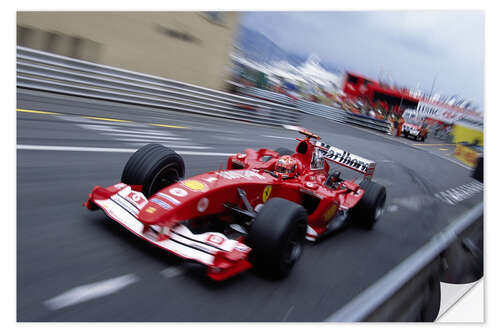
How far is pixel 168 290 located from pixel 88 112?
17.7 ft

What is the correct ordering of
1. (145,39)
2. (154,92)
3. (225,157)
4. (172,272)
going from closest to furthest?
1. (172,272)
2. (145,39)
3. (225,157)
4. (154,92)

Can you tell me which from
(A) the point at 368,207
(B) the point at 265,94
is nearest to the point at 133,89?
(B) the point at 265,94

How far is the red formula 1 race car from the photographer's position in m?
3.07

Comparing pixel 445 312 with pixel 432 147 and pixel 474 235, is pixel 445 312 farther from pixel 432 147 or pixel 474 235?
pixel 432 147

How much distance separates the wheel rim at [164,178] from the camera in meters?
3.92

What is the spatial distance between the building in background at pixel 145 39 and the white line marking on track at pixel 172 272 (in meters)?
2.46

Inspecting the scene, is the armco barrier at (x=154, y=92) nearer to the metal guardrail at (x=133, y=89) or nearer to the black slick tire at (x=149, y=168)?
the metal guardrail at (x=133, y=89)

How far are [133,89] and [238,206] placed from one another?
16.4ft

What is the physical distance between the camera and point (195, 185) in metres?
3.48

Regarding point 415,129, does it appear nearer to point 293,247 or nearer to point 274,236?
point 293,247

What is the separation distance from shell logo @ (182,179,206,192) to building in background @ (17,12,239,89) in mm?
1660

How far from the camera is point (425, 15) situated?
382 cm

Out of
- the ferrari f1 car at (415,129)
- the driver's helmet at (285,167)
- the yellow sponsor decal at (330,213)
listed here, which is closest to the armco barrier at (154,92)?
the ferrari f1 car at (415,129)
